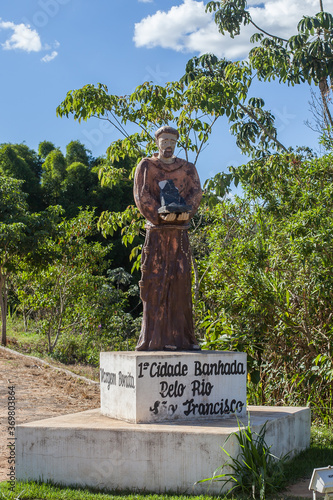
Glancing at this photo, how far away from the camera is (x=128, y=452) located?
15.9ft

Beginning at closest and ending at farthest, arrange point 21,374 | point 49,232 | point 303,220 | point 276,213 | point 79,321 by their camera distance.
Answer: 1. point 303,220
2. point 276,213
3. point 21,374
4. point 49,232
5. point 79,321

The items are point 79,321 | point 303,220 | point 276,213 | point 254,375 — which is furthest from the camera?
point 79,321

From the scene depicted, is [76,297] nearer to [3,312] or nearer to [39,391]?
[3,312]

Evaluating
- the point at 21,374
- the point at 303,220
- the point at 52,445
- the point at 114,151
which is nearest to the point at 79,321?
the point at 21,374

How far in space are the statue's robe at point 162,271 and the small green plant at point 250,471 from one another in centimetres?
134

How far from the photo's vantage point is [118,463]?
4.86 metres

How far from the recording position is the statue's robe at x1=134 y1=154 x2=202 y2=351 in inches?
231

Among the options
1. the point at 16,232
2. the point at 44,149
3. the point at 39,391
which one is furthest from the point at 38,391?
the point at 44,149

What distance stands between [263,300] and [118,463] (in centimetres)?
→ 339

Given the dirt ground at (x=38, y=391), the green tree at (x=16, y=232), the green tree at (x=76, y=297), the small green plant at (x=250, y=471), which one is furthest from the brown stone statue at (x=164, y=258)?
the green tree at (x=76, y=297)

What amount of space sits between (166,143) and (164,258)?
113 centimetres

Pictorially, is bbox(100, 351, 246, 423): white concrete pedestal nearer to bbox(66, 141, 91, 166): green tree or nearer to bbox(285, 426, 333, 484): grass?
bbox(285, 426, 333, 484): grass

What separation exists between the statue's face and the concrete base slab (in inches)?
101

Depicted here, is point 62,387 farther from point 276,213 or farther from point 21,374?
point 276,213
